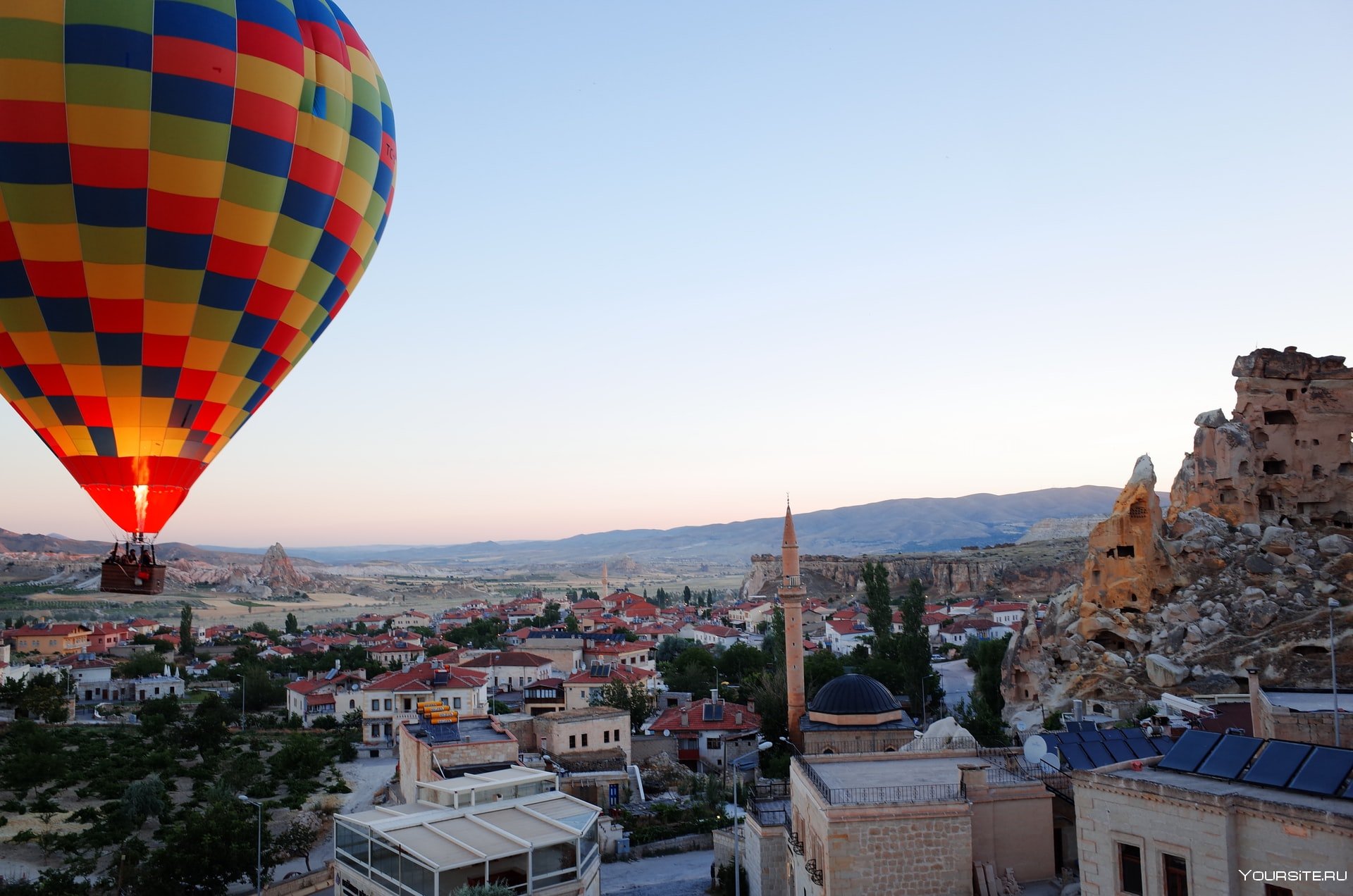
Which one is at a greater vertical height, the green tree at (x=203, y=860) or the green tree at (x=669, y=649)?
the green tree at (x=203, y=860)

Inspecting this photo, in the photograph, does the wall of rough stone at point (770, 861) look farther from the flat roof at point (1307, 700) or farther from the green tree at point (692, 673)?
the green tree at point (692, 673)

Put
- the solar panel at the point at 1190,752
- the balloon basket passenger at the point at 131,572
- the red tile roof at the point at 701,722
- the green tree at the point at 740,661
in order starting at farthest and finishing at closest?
1. the green tree at the point at 740,661
2. the red tile roof at the point at 701,722
3. the balloon basket passenger at the point at 131,572
4. the solar panel at the point at 1190,752

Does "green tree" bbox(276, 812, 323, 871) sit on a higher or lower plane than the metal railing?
lower

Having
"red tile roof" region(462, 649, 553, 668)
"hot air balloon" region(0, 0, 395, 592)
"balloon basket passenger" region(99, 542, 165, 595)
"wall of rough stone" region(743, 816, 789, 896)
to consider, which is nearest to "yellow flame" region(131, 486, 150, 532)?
"hot air balloon" region(0, 0, 395, 592)

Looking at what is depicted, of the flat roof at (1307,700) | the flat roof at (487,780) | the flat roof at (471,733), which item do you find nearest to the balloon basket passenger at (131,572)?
the flat roof at (487,780)

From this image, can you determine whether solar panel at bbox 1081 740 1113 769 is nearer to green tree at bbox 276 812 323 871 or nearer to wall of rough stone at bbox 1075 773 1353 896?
wall of rough stone at bbox 1075 773 1353 896

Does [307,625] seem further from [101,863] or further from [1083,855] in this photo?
→ [1083,855]
